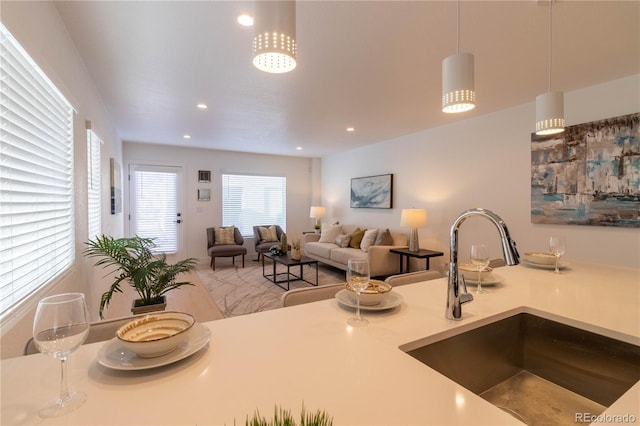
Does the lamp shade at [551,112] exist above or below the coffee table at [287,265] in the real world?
above

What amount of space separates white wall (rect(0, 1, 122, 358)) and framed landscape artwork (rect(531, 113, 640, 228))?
421 centimetres

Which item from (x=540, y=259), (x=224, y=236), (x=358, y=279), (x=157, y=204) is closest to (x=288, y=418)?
(x=358, y=279)

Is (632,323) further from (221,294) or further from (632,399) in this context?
(221,294)

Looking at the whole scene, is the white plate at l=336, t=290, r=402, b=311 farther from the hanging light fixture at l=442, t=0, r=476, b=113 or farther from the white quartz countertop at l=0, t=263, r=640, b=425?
the hanging light fixture at l=442, t=0, r=476, b=113

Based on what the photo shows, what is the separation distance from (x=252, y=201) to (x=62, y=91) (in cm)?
492

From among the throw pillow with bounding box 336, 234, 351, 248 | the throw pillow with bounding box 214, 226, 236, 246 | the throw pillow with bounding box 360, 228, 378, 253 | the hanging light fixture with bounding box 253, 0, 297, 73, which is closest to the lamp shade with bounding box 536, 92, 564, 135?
the hanging light fixture with bounding box 253, 0, 297, 73

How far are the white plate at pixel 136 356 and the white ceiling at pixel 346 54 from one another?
1.82 metres

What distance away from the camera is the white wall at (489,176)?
9.10 ft

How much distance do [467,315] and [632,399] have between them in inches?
18.1

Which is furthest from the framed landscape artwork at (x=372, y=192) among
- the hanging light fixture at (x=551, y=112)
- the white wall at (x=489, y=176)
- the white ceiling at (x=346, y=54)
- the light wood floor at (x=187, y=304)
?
the hanging light fixture at (x=551, y=112)

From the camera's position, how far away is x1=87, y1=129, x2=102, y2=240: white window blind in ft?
8.79

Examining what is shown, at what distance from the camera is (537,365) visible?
3.94 ft

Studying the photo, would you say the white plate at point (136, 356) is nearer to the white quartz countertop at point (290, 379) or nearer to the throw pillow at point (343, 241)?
the white quartz countertop at point (290, 379)

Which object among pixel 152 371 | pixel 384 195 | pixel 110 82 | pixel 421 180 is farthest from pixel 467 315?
pixel 384 195
